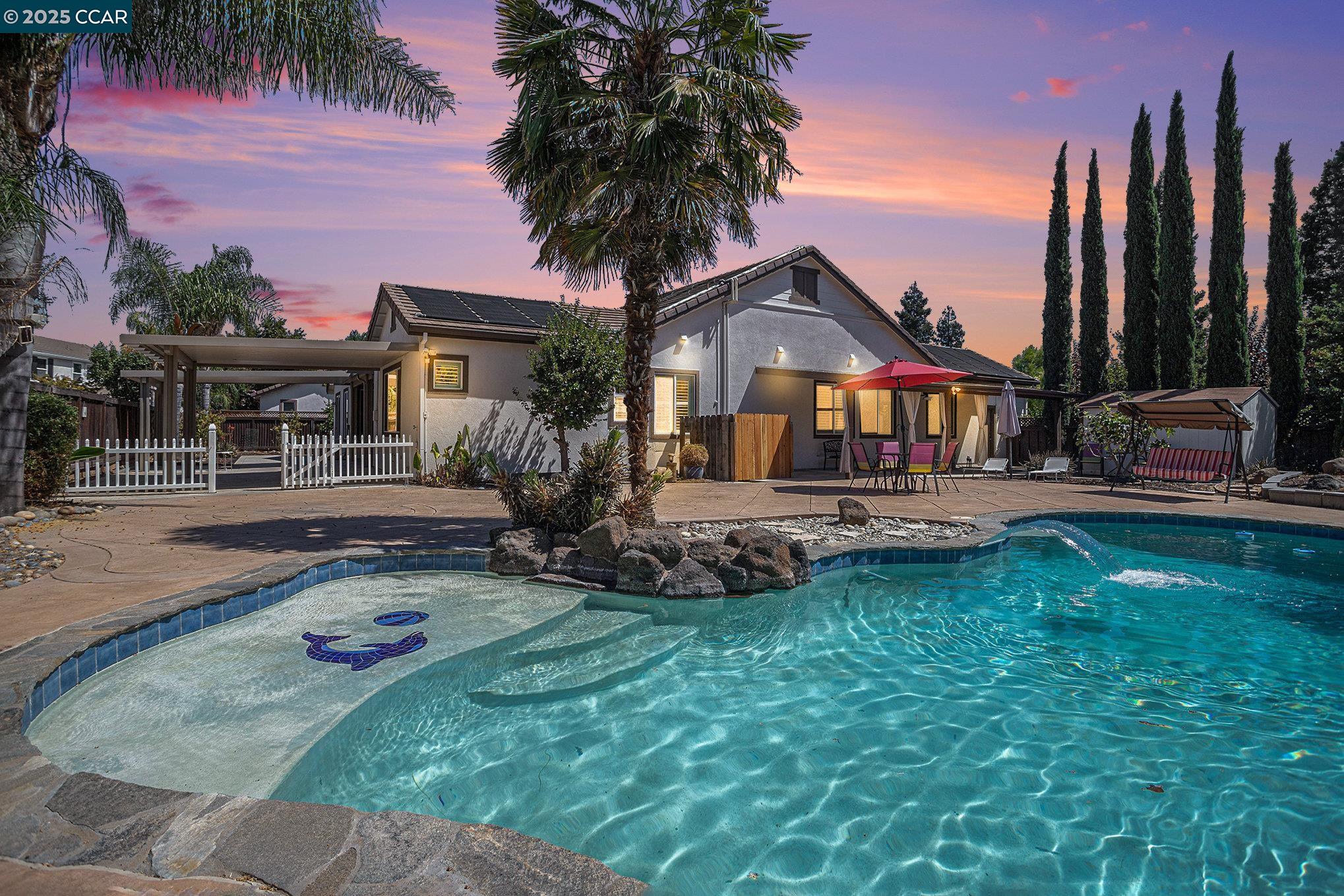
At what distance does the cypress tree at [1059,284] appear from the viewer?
2783 cm

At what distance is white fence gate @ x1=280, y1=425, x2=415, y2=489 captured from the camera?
13000 mm

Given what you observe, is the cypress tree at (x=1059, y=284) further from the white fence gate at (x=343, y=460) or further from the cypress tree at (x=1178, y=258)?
the white fence gate at (x=343, y=460)

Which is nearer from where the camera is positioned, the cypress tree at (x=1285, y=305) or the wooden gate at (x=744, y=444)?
the wooden gate at (x=744, y=444)

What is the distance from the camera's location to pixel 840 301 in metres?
18.9

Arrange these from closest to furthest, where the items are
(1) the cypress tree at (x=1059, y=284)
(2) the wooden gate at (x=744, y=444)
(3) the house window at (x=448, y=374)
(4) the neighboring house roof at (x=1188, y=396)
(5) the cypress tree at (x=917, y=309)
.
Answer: (3) the house window at (x=448, y=374), (4) the neighboring house roof at (x=1188, y=396), (2) the wooden gate at (x=744, y=444), (1) the cypress tree at (x=1059, y=284), (5) the cypress tree at (x=917, y=309)

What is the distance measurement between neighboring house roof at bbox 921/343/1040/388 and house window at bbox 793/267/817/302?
4363 mm

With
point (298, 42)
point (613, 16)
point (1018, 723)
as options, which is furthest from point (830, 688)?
point (298, 42)

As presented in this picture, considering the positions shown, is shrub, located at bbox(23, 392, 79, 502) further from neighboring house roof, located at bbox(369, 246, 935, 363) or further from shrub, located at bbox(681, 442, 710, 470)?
shrub, located at bbox(681, 442, 710, 470)

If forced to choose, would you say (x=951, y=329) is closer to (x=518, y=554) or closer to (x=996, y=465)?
(x=996, y=465)

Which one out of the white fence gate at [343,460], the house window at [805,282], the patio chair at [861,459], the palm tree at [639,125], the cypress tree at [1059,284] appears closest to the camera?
the palm tree at [639,125]

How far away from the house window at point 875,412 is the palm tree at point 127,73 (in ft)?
47.3

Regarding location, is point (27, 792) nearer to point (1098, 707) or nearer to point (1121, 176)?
point (1098, 707)

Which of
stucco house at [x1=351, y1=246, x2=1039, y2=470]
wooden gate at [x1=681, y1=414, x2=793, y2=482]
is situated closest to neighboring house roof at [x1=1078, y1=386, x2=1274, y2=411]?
stucco house at [x1=351, y1=246, x2=1039, y2=470]

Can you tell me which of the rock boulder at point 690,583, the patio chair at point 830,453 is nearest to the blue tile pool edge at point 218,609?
the rock boulder at point 690,583
